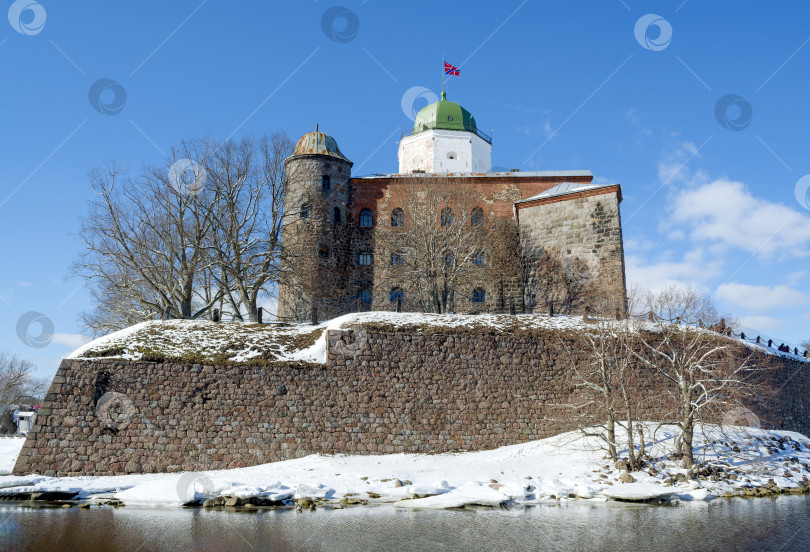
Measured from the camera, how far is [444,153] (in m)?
45.3

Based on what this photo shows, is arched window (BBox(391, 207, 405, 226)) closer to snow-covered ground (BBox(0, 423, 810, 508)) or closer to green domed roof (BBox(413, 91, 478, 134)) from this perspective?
green domed roof (BBox(413, 91, 478, 134))

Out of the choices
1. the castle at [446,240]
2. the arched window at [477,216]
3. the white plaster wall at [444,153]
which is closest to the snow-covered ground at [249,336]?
the castle at [446,240]

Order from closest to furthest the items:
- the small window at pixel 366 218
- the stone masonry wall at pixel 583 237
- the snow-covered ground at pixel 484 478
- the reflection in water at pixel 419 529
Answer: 1. the reflection in water at pixel 419 529
2. the snow-covered ground at pixel 484 478
3. the stone masonry wall at pixel 583 237
4. the small window at pixel 366 218

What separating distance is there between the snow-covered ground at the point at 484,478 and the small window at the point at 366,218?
67.1 feet

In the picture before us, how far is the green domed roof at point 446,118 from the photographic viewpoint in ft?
152

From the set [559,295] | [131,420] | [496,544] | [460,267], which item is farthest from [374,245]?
[496,544]

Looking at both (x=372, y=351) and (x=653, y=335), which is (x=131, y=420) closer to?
(x=372, y=351)

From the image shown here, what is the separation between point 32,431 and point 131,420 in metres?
2.79

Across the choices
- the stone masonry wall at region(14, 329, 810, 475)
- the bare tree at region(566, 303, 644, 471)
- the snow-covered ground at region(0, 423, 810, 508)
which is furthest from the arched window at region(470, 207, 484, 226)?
the snow-covered ground at region(0, 423, 810, 508)

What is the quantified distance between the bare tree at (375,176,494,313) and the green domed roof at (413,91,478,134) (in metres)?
10.0

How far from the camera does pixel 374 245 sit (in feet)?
125

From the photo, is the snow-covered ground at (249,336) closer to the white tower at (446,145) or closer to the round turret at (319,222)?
the round turret at (319,222)

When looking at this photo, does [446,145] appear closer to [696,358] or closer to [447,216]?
[447,216]

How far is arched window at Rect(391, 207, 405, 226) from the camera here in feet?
126
